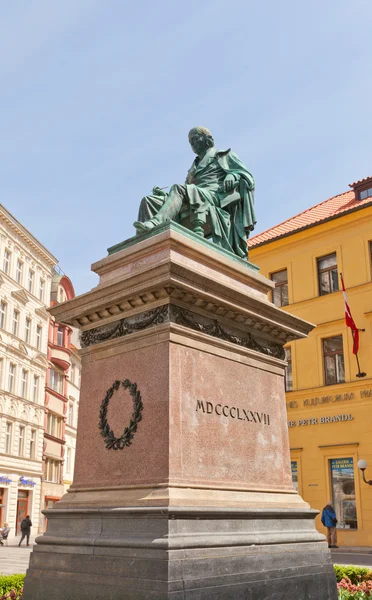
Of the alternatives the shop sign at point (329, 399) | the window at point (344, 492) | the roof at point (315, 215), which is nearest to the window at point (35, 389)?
the roof at point (315, 215)

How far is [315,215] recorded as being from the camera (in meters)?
28.8

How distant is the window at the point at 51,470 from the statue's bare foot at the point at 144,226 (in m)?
38.3

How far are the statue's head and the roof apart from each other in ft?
56.8

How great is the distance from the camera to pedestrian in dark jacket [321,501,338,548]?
69.6ft

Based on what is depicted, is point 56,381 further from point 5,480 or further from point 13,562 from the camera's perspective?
point 13,562

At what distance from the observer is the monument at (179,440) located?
599cm

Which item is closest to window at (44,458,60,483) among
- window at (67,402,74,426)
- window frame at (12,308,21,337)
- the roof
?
window at (67,402,74,426)

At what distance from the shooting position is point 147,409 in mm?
6637

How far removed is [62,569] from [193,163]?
535cm

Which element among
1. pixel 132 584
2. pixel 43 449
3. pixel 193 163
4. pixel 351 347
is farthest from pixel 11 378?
pixel 132 584

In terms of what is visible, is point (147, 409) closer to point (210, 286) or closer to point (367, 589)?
point (210, 286)

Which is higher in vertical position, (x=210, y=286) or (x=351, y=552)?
(x=210, y=286)

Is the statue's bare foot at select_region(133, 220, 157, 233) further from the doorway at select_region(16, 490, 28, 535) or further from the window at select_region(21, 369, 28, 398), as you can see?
the window at select_region(21, 369, 28, 398)

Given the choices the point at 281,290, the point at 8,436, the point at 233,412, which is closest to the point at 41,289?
the point at 8,436
